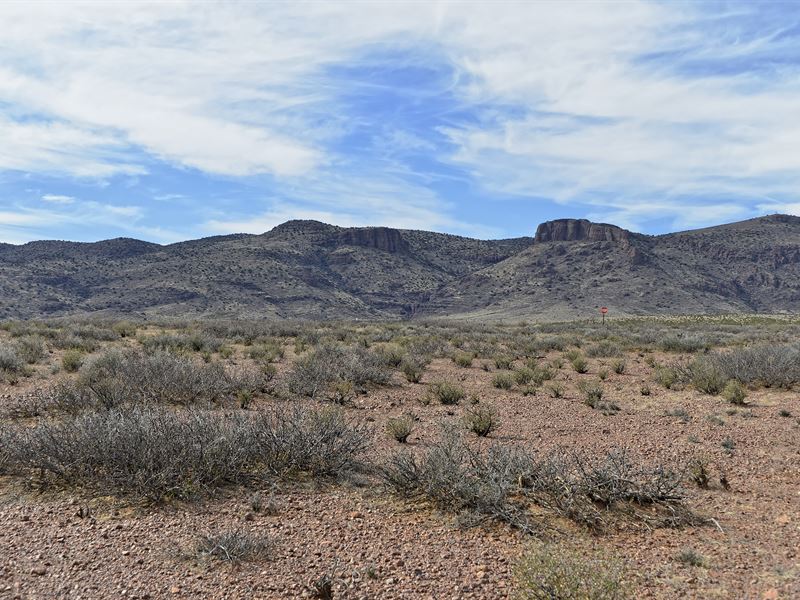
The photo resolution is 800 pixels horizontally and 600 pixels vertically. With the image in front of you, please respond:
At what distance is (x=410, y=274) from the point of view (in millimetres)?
107500

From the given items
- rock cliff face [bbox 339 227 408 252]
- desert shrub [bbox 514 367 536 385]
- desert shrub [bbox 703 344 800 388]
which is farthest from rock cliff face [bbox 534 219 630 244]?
desert shrub [bbox 514 367 536 385]

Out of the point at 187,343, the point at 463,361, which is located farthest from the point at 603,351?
the point at 187,343

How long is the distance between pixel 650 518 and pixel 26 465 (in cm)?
710

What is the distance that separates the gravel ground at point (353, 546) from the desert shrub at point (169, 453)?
0.28 meters

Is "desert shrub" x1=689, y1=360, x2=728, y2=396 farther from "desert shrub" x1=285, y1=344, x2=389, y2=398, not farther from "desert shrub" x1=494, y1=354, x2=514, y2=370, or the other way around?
"desert shrub" x1=285, y1=344, x2=389, y2=398

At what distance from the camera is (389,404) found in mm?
12953

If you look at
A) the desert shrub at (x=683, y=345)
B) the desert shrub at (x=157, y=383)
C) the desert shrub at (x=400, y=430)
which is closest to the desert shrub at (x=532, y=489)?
the desert shrub at (x=400, y=430)

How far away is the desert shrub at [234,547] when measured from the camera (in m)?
4.95

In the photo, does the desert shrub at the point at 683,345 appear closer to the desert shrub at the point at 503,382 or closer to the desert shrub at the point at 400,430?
the desert shrub at the point at 503,382

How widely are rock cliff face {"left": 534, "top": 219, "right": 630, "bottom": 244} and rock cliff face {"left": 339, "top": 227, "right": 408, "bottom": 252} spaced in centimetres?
3228

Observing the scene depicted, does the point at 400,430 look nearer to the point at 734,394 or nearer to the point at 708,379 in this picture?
the point at 734,394

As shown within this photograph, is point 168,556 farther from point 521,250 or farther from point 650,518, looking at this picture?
point 521,250

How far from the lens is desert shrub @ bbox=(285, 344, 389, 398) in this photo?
13.5 meters

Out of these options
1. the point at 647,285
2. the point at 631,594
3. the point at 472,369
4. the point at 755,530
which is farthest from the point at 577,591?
the point at 647,285
